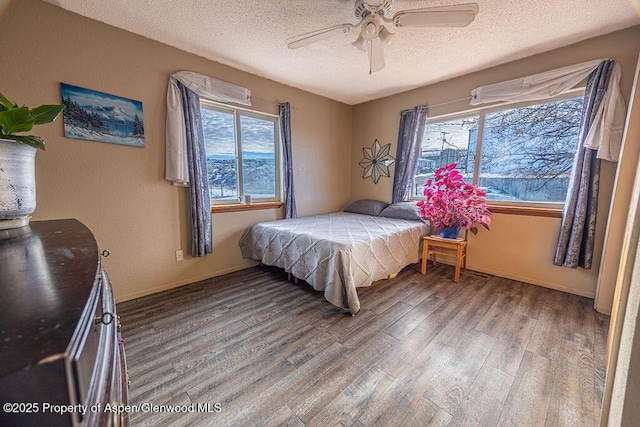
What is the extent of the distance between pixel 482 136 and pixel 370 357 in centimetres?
281

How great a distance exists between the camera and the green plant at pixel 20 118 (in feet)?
2.98

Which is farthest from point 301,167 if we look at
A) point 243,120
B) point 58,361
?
point 58,361

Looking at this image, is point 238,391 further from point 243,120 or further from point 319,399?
point 243,120

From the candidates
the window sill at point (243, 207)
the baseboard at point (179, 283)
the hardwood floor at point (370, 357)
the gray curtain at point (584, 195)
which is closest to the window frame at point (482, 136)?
the gray curtain at point (584, 195)

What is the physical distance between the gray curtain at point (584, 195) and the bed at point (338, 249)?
1.30 meters

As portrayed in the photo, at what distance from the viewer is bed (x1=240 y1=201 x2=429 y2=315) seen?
2.04 m

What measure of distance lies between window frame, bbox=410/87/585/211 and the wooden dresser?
340 cm

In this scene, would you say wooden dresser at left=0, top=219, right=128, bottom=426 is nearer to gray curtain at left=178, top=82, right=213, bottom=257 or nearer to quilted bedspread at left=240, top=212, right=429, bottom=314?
quilted bedspread at left=240, top=212, right=429, bottom=314

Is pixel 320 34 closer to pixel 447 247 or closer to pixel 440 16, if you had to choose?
pixel 440 16

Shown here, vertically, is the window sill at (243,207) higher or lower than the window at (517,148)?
lower

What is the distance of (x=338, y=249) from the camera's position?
2047 millimetres

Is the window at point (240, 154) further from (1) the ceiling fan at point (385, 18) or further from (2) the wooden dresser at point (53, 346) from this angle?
(2) the wooden dresser at point (53, 346)

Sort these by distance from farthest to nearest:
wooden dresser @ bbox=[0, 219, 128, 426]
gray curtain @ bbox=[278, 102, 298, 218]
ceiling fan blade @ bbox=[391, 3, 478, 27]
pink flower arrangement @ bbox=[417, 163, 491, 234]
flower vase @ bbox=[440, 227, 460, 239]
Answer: gray curtain @ bbox=[278, 102, 298, 218]
flower vase @ bbox=[440, 227, 460, 239]
pink flower arrangement @ bbox=[417, 163, 491, 234]
ceiling fan blade @ bbox=[391, 3, 478, 27]
wooden dresser @ bbox=[0, 219, 128, 426]

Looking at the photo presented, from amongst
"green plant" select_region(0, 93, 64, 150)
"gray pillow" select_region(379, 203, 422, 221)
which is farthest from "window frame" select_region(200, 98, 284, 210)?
"green plant" select_region(0, 93, 64, 150)
